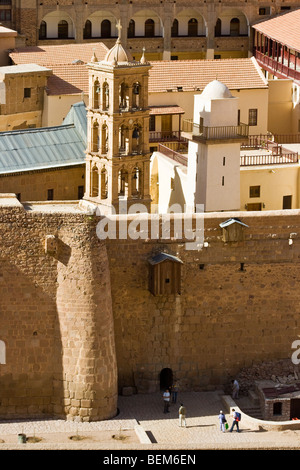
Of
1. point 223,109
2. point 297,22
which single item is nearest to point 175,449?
point 223,109

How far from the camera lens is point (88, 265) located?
5678 centimetres

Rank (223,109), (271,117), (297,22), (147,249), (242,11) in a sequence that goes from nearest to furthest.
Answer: (147,249), (223,109), (271,117), (297,22), (242,11)

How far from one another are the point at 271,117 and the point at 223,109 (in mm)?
15403

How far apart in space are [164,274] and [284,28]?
33.5m

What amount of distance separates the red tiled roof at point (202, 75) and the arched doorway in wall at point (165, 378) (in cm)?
2040

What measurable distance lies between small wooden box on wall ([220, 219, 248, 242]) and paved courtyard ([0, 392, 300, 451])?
214 inches

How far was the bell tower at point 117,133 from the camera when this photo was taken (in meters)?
63.0

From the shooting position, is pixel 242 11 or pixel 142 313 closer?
pixel 142 313

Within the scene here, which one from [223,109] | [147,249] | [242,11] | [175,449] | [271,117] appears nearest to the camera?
[175,449]

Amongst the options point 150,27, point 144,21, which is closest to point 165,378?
point 144,21

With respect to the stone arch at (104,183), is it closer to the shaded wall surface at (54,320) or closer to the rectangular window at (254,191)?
the shaded wall surface at (54,320)

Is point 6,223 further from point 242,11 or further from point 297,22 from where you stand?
point 242,11

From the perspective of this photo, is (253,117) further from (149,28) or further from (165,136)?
(149,28)

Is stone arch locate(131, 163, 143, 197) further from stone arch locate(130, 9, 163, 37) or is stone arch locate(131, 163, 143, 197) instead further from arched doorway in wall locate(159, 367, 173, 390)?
stone arch locate(130, 9, 163, 37)
